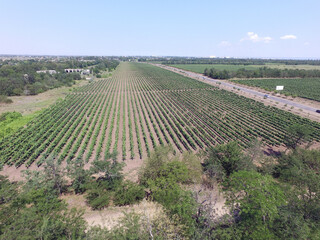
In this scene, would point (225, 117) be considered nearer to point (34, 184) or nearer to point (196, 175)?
point (196, 175)

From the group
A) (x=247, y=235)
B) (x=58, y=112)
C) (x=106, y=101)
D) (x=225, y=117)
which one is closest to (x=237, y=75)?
(x=225, y=117)

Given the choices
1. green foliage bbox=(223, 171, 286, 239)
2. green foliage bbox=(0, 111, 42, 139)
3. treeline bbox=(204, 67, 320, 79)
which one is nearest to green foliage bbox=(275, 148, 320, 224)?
green foliage bbox=(223, 171, 286, 239)

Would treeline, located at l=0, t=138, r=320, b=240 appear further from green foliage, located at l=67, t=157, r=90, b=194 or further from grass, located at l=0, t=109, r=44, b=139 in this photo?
grass, located at l=0, t=109, r=44, b=139

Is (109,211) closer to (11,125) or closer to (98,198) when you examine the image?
(98,198)

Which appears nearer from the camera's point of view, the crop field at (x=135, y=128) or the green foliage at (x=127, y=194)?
the green foliage at (x=127, y=194)

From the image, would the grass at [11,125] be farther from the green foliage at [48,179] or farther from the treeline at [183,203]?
the treeline at [183,203]

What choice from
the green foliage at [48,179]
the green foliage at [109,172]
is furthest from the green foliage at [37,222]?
the green foliage at [109,172]
